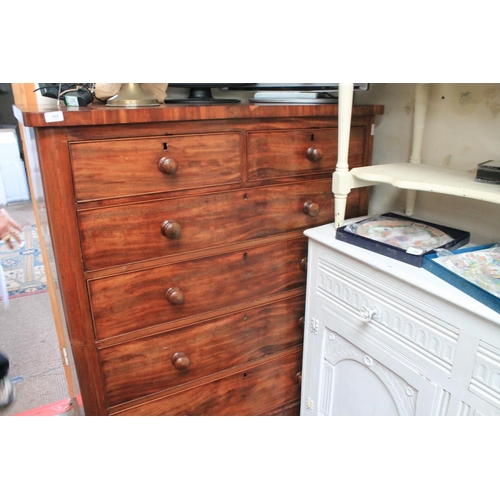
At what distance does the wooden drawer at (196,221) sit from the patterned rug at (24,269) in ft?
6.84

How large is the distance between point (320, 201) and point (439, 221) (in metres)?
0.33

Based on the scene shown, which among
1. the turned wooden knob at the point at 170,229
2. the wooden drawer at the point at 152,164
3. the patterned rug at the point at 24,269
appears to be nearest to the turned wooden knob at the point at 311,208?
the wooden drawer at the point at 152,164

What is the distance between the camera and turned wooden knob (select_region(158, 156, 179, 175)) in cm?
88

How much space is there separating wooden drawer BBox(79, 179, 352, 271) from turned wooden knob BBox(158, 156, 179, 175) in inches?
2.9

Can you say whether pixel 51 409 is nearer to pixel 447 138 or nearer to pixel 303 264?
pixel 303 264

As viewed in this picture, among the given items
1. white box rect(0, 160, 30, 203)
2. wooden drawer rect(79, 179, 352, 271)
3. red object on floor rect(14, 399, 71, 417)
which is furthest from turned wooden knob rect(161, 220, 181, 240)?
white box rect(0, 160, 30, 203)

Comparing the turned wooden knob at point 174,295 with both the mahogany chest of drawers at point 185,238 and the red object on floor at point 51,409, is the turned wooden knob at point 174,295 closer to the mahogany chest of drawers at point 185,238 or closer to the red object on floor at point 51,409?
the mahogany chest of drawers at point 185,238

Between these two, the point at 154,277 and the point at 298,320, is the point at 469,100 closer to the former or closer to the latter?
the point at 298,320

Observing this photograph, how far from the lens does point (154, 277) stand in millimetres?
965

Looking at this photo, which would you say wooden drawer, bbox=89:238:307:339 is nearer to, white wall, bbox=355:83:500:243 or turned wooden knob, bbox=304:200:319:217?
turned wooden knob, bbox=304:200:319:217

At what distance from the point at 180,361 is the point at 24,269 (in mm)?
2409

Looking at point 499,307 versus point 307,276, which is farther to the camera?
point 307,276

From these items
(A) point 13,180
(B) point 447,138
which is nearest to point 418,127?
(B) point 447,138
